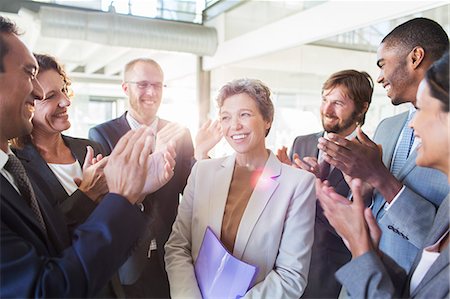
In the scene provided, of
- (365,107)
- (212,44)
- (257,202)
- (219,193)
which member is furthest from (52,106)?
(212,44)

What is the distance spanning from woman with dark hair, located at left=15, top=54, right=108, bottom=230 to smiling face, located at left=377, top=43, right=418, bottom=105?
0.88 meters

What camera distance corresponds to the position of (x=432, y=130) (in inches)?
28.8

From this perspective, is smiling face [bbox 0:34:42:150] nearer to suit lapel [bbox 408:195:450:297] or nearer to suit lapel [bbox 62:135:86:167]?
suit lapel [bbox 62:135:86:167]

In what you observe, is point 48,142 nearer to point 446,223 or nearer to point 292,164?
point 292,164

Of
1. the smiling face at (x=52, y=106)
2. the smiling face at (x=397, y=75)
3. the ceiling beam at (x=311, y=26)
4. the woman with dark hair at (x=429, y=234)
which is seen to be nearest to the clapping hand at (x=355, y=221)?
the woman with dark hair at (x=429, y=234)

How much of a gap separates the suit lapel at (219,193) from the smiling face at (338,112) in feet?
1.53

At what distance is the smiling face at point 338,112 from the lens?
1.40 meters

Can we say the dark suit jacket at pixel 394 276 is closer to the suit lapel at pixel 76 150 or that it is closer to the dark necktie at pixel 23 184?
the dark necktie at pixel 23 184

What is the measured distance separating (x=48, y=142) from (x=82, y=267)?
1.81 feet

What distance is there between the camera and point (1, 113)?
2.27 ft

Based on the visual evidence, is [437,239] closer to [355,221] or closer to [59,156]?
[355,221]

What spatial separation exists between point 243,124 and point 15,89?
2.33 ft

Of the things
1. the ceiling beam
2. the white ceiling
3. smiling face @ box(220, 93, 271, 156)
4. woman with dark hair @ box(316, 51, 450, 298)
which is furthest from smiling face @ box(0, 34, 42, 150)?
the ceiling beam

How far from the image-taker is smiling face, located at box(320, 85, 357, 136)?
1.40 metres
